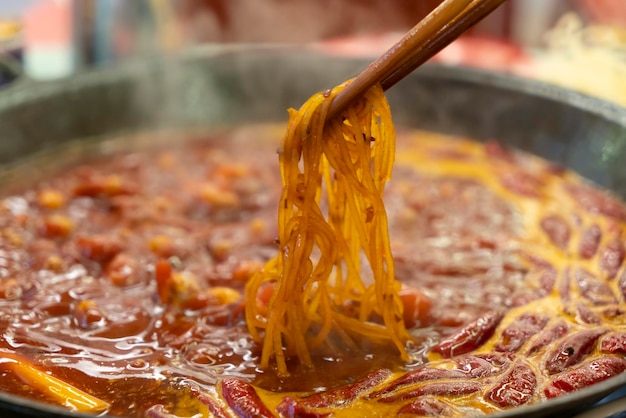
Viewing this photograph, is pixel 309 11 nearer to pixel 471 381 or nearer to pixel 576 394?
pixel 471 381

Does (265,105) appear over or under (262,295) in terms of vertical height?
over

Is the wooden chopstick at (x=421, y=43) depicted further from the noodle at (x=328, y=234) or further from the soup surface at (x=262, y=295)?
the soup surface at (x=262, y=295)

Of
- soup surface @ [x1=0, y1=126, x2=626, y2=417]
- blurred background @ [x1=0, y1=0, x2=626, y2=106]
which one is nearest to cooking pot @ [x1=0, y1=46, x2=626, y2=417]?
A: soup surface @ [x1=0, y1=126, x2=626, y2=417]

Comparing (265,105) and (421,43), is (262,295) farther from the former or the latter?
(265,105)

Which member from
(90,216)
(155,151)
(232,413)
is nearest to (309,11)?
(155,151)

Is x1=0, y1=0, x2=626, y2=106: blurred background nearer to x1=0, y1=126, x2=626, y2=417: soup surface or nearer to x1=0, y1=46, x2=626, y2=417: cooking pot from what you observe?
x1=0, y1=46, x2=626, y2=417: cooking pot

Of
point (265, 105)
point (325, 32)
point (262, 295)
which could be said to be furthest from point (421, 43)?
point (325, 32)
